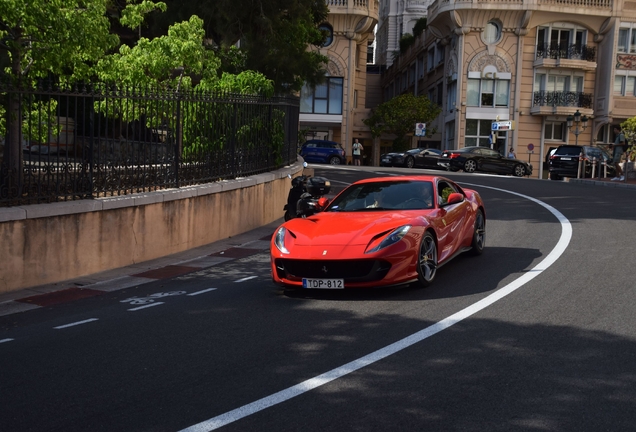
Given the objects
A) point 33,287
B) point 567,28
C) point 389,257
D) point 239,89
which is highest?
point 567,28

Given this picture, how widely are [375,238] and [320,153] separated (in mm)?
37755

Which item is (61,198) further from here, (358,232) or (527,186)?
(527,186)

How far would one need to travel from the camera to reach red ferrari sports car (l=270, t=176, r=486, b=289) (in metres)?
8.48

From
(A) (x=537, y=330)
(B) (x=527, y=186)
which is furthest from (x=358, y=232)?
(B) (x=527, y=186)

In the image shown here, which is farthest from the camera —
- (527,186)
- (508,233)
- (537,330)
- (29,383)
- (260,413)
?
(527,186)

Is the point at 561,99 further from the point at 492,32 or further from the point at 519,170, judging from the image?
the point at 519,170

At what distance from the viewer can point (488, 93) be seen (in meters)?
53.2

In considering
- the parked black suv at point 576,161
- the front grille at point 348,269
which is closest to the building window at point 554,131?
the parked black suv at point 576,161

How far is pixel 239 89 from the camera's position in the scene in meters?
17.6

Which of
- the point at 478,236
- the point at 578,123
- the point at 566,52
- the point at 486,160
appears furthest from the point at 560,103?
the point at 478,236

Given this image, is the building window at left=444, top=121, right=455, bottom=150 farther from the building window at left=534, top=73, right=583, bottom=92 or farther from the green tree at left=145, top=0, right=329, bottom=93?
the green tree at left=145, top=0, right=329, bottom=93

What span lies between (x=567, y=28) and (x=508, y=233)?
44.2 m

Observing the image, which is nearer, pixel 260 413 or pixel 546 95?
pixel 260 413

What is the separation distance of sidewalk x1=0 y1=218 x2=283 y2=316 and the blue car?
1239 inches
